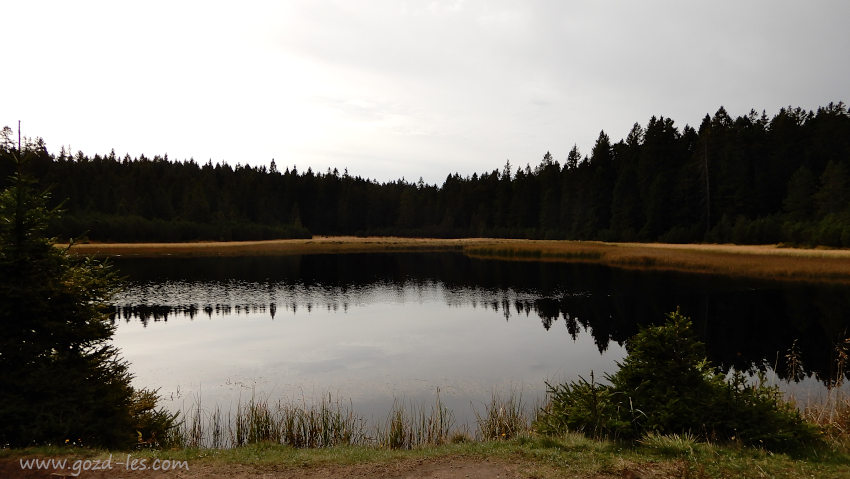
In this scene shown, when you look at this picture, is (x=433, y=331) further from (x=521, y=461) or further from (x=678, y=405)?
(x=521, y=461)

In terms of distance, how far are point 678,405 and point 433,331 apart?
19.3 metres

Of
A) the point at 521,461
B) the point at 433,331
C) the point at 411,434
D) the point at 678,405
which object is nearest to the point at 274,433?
the point at 411,434

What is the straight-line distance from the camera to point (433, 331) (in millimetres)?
28594

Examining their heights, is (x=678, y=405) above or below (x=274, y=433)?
above

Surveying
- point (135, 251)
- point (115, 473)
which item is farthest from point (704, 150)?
point (135, 251)

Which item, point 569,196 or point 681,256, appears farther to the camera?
point 569,196

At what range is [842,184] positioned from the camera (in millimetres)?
65000

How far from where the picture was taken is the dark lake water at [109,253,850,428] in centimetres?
1852

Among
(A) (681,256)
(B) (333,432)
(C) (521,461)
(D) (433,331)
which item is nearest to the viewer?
(C) (521,461)

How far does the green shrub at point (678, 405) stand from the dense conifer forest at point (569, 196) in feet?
159

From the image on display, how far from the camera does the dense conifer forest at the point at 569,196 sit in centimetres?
A: 7756

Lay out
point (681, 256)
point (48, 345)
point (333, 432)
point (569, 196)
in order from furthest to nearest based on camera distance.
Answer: point (569, 196)
point (681, 256)
point (333, 432)
point (48, 345)

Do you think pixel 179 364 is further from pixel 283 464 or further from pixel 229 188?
pixel 229 188

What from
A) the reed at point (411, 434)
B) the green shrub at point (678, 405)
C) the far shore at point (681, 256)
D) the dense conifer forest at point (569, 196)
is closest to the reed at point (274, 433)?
the reed at point (411, 434)
